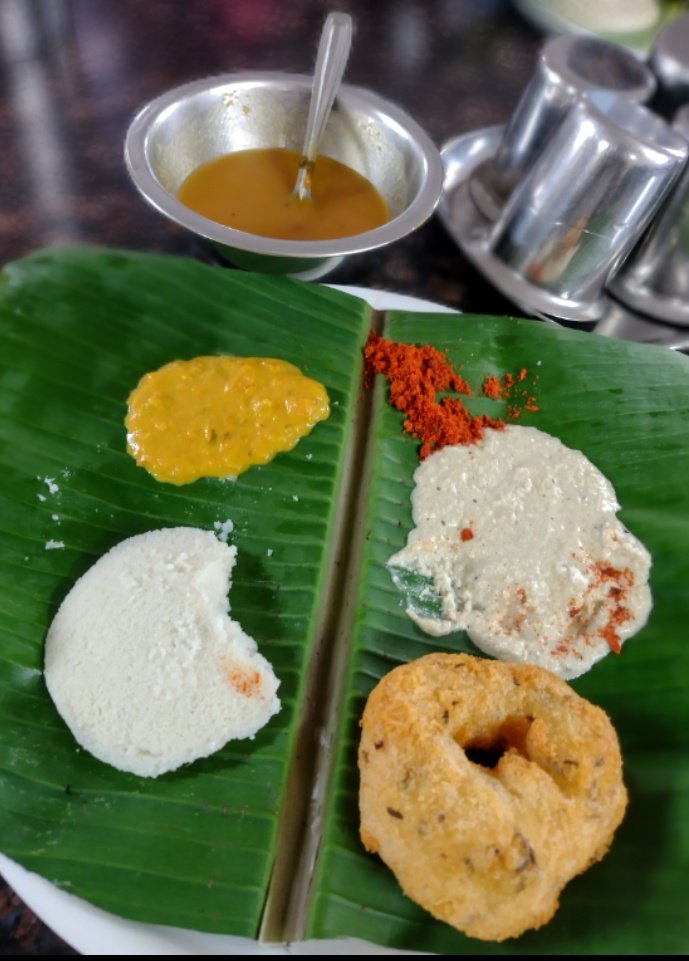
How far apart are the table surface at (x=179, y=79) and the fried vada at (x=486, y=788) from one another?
1.69 metres

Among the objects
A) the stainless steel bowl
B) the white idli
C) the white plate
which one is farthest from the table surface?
the white plate

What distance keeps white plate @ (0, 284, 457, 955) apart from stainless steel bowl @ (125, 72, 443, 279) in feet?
5.97

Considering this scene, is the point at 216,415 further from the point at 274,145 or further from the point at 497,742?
the point at 274,145

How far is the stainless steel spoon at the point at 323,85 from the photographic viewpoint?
2.62 meters

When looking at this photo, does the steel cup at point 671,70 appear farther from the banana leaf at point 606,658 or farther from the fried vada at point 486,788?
the fried vada at point 486,788

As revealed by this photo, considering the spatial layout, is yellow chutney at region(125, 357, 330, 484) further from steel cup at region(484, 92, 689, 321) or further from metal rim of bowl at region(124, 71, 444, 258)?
steel cup at region(484, 92, 689, 321)

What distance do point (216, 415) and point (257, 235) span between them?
28.5 inches

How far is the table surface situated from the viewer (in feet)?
9.55

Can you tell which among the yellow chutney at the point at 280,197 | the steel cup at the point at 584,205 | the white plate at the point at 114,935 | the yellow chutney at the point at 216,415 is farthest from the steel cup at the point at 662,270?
the white plate at the point at 114,935

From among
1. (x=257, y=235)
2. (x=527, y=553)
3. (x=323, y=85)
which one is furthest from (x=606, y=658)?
(x=323, y=85)

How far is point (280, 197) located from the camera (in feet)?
8.73

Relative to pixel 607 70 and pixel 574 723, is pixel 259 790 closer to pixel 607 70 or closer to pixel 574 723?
pixel 574 723

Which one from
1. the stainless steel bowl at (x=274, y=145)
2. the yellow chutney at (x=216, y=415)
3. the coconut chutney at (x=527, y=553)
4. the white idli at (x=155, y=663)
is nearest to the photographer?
the white idli at (x=155, y=663)

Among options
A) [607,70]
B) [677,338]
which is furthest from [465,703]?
[607,70]
